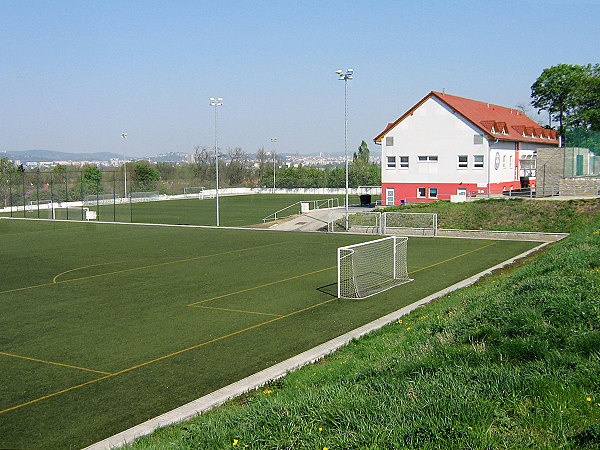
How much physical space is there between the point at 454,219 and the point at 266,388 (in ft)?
101

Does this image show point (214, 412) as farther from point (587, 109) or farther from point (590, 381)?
point (587, 109)

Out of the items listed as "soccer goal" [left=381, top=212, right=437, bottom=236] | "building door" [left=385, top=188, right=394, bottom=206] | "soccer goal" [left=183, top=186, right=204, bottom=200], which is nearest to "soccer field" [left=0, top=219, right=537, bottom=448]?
"soccer goal" [left=381, top=212, right=437, bottom=236]

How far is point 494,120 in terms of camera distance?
5619cm

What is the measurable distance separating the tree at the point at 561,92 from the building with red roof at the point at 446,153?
17.5 m

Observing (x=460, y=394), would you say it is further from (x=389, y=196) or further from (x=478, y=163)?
(x=389, y=196)

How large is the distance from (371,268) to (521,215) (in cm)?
1859

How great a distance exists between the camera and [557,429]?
5.42 metres

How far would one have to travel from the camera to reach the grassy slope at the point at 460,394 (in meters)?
5.47

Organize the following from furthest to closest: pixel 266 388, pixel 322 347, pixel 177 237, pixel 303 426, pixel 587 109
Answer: pixel 587 109 < pixel 177 237 < pixel 322 347 < pixel 266 388 < pixel 303 426

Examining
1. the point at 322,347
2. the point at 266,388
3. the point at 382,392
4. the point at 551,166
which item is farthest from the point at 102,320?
the point at 551,166

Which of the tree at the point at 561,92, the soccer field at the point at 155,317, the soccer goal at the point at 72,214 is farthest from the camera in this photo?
the tree at the point at 561,92

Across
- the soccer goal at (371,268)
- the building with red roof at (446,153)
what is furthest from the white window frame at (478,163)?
the soccer goal at (371,268)

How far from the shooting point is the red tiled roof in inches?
2093

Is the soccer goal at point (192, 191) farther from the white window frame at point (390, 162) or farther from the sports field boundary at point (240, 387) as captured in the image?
the sports field boundary at point (240, 387)
